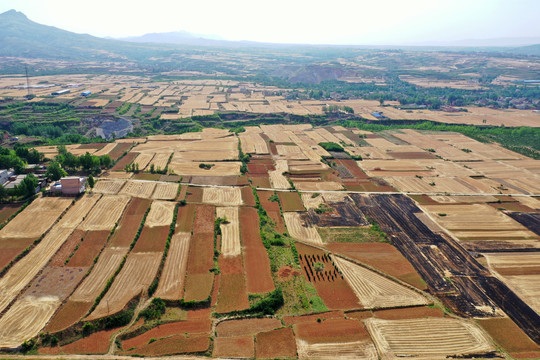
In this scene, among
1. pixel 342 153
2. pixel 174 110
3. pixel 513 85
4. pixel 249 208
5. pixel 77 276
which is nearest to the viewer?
pixel 77 276

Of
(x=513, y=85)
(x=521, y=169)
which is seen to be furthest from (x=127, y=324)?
(x=513, y=85)

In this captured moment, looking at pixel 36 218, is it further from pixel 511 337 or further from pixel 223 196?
pixel 511 337

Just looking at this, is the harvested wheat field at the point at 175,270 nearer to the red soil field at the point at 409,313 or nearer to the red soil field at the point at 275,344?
the red soil field at the point at 275,344

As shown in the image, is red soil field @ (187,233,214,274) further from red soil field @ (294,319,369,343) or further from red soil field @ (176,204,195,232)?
red soil field @ (294,319,369,343)

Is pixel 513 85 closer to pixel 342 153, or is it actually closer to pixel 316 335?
pixel 342 153

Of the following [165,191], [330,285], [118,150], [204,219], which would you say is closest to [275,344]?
[330,285]

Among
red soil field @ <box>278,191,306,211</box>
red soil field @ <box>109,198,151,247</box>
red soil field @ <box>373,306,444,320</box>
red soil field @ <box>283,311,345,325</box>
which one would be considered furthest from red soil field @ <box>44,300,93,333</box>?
red soil field @ <box>278,191,306,211</box>

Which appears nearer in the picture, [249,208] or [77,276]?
[77,276]
